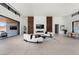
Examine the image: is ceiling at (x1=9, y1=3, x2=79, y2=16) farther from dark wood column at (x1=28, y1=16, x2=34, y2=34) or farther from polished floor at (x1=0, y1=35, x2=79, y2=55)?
dark wood column at (x1=28, y1=16, x2=34, y2=34)

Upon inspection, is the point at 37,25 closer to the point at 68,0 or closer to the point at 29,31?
the point at 29,31

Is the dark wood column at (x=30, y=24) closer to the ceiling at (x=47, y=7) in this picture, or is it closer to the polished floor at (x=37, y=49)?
the ceiling at (x=47, y=7)

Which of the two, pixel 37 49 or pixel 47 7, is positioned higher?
pixel 47 7

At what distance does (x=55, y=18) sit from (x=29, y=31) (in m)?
5.75

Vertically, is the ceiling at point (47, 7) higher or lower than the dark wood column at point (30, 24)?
Answer: higher

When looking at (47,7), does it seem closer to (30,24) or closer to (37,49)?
(37,49)

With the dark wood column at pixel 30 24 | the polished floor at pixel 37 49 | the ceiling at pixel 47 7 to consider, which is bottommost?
the polished floor at pixel 37 49

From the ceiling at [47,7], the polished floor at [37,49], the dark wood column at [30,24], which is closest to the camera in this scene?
the polished floor at [37,49]

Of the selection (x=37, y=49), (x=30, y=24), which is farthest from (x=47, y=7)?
(x=30, y=24)

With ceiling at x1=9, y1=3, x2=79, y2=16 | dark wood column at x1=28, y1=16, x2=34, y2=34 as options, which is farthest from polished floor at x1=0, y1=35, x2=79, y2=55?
dark wood column at x1=28, y1=16, x2=34, y2=34

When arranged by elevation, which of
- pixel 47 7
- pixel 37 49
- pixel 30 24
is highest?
pixel 47 7

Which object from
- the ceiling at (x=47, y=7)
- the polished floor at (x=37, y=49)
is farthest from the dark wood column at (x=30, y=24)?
the polished floor at (x=37, y=49)

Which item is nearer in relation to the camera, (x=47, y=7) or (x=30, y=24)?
(x=47, y=7)
